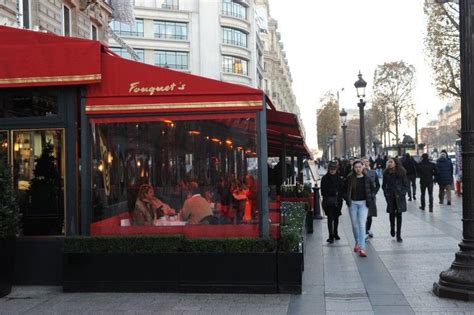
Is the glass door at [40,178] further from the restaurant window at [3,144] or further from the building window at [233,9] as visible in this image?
the building window at [233,9]

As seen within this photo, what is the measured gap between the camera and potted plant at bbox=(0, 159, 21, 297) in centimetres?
740

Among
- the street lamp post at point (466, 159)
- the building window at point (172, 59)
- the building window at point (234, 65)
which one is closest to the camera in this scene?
the street lamp post at point (466, 159)

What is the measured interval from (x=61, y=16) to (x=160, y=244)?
41.8ft

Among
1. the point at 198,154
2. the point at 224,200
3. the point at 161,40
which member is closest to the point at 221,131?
the point at 198,154

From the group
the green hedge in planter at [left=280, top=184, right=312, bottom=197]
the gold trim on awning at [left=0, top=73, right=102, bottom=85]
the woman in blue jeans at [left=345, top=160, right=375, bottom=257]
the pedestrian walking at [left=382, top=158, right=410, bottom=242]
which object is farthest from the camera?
the green hedge in planter at [left=280, top=184, right=312, bottom=197]

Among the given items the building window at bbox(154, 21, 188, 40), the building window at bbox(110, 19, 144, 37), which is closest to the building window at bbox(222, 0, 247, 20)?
the building window at bbox(154, 21, 188, 40)

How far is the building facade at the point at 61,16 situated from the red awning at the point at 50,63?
20.6ft

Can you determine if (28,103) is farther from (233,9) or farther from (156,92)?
(233,9)

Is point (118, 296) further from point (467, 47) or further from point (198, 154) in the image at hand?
point (467, 47)

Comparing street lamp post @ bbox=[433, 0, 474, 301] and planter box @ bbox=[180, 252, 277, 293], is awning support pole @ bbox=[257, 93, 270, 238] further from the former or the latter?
street lamp post @ bbox=[433, 0, 474, 301]

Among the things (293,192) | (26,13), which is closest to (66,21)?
(26,13)

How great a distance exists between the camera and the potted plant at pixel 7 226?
7398 millimetres

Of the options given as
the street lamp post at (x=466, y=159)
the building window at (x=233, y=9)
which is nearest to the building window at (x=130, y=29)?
the building window at (x=233, y=9)

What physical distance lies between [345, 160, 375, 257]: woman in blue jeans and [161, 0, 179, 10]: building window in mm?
63742
